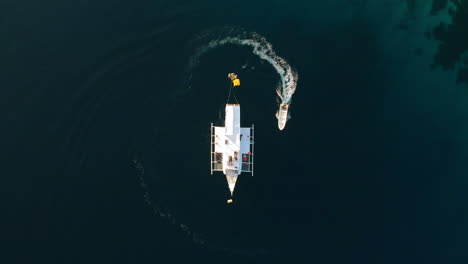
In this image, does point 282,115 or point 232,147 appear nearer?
point 232,147

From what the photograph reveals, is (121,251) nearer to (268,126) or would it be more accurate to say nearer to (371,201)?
(268,126)

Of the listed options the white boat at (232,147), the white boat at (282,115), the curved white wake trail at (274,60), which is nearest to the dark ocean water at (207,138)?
the white boat at (282,115)

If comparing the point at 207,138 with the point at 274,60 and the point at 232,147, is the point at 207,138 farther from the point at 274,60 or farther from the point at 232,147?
the point at 274,60

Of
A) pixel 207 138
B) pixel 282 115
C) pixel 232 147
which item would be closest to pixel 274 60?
pixel 282 115

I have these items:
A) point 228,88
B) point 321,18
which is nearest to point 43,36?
point 228,88

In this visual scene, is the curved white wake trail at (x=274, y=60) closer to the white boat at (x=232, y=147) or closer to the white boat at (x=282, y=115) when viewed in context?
the white boat at (x=282, y=115)

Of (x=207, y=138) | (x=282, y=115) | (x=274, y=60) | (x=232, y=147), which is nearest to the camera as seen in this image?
(x=232, y=147)
